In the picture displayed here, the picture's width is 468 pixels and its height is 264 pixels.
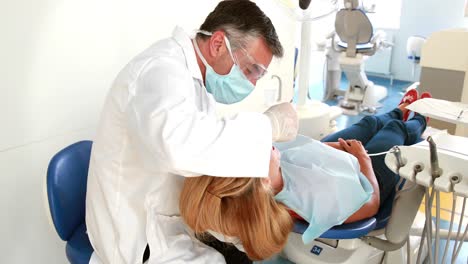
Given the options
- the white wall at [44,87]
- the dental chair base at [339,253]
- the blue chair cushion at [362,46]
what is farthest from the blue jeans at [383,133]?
the blue chair cushion at [362,46]

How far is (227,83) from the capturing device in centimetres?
129

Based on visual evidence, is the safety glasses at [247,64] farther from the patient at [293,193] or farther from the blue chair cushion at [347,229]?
the blue chair cushion at [347,229]

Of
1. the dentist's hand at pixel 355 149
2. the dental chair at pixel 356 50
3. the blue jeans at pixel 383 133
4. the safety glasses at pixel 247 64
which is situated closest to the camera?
the safety glasses at pixel 247 64

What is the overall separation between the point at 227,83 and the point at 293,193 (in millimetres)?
421

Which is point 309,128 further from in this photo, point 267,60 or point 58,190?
point 58,190

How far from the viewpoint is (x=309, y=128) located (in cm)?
279

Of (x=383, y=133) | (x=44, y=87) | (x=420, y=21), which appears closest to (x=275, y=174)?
(x=383, y=133)

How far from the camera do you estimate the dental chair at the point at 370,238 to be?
4.31 ft

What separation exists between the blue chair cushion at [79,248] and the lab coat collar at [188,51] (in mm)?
644

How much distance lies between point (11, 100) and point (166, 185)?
80 cm

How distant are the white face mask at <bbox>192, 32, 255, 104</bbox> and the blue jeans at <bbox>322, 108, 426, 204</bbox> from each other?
2.44ft

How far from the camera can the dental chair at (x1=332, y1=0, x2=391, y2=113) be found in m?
3.85

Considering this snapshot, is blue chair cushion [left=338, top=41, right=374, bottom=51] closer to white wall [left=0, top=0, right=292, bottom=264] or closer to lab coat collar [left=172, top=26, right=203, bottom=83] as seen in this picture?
white wall [left=0, top=0, right=292, bottom=264]

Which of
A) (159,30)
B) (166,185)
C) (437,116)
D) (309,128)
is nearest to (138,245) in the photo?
(166,185)
